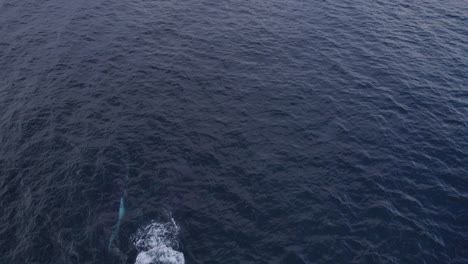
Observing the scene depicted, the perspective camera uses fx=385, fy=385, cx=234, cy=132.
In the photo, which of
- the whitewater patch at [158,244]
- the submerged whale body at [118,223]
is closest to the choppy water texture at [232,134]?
the whitewater patch at [158,244]

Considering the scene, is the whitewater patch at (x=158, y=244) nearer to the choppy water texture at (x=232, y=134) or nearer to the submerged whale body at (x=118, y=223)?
the choppy water texture at (x=232, y=134)

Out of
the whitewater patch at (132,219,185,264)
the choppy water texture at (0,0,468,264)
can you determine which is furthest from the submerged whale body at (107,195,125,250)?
the whitewater patch at (132,219,185,264)

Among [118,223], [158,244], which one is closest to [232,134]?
[158,244]

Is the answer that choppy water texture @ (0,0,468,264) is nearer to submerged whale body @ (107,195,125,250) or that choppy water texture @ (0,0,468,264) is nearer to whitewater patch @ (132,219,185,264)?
whitewater patch @ (132,219,185,264)

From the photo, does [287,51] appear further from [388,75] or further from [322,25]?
[388,75]

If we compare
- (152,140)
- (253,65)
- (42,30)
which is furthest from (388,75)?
(42,30)
